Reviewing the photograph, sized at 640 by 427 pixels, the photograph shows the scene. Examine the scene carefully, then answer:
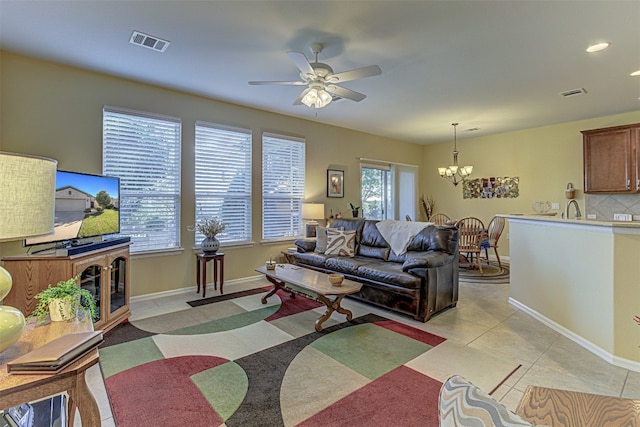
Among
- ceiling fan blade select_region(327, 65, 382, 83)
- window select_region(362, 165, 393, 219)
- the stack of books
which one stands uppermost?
ceiling fan blade select_region(327, 65, 382, 83)

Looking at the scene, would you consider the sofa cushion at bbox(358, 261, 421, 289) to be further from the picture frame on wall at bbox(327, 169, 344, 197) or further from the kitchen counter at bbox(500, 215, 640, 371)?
the picture frame on wall at bbox(327, 169, 344, 197)

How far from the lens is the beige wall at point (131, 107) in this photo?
10.4 ft

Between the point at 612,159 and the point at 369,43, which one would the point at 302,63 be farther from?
the point at 612,159

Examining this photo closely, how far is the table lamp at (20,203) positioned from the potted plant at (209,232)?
122 inches

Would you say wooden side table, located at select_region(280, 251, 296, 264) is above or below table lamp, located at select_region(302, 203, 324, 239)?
below

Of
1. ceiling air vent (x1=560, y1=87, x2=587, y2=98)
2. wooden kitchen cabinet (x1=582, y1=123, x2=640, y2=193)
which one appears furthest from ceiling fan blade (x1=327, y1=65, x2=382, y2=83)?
wooden kitchen cabinet (x1=582, y1=123, x2=640, y2=193)

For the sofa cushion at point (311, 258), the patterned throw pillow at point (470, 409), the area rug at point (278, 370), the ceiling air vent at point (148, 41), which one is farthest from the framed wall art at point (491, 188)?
the patterned throw pillow at point (470, 409)

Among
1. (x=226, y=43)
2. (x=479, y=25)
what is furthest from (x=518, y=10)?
(x=226, y=43)

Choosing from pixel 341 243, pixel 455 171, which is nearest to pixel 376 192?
pixel 455 171

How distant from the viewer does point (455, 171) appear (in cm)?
618

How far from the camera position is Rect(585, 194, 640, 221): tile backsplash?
504 cm

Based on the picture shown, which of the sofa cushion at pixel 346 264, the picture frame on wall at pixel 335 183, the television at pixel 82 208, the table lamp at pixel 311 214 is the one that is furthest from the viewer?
the picture frame on wall at pixel 335 183

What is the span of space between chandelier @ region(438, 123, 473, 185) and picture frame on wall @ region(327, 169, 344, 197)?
2.10 meters

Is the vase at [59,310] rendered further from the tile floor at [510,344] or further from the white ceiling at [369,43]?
the white ceiling at [369,43]
